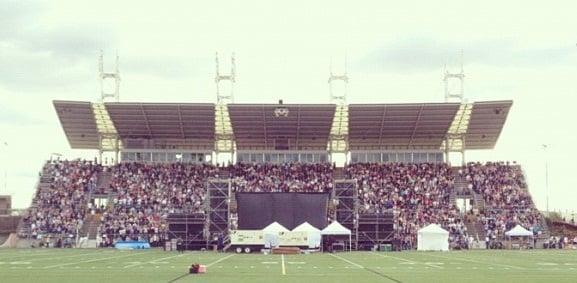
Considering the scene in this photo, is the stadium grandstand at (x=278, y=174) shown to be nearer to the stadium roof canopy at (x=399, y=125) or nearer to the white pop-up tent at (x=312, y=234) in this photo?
the stadium roof canopy at (x=399, y=125)

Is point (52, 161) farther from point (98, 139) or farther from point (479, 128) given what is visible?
point (479, 128)

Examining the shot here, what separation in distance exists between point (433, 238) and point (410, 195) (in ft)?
52.3

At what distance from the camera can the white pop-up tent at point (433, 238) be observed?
224 feet

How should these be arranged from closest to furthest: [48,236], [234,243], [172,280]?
1. [172,280]
2. [234,243]
3. [48,236]

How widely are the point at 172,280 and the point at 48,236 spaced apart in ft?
177

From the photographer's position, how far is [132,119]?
3403 inches

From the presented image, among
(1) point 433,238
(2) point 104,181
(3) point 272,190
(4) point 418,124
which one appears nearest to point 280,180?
(3) point 272,190

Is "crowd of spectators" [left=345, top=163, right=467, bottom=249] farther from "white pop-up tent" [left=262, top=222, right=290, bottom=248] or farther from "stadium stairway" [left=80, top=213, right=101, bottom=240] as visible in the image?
"stadium stairway" [left=80, top=213, right=101, bottom=240]

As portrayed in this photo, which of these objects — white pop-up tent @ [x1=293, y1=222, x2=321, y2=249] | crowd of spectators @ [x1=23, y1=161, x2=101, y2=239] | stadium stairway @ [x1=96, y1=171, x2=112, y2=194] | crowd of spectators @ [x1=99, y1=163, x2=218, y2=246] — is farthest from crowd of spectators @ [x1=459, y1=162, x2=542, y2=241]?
crowd of spectators @ [x1=23, y1=161, x2=101, y2=239]

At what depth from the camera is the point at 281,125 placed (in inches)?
3440

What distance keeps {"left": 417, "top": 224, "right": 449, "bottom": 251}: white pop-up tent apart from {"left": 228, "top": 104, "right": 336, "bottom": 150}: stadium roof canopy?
59.6 feet

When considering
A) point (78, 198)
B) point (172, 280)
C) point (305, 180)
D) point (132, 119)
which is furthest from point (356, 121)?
point (172, 280)

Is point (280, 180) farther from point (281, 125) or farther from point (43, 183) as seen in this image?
point (43, 183)

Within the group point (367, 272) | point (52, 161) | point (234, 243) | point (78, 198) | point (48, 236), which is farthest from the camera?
point (52, 161)
